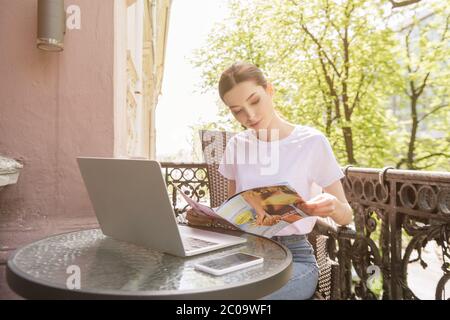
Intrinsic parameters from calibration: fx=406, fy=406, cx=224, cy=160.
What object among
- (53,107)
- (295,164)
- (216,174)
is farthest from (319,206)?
(53,107)

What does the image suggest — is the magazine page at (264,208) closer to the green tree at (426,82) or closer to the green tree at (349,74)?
the green tree at (349,74)

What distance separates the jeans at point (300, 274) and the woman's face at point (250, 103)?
0.61 m

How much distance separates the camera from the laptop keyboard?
1387mm

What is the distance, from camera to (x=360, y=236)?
2580 mm

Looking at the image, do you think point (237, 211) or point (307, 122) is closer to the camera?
point (237, 211)

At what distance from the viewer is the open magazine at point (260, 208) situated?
1306mm

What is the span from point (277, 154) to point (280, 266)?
3.10ft

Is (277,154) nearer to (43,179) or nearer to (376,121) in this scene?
(43,179)

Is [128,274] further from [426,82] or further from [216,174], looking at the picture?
[426,82]

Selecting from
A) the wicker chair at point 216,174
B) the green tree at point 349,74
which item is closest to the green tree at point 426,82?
the green tree at point 349,74

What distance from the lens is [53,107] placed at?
2.21m

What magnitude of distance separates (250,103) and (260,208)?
783 mm

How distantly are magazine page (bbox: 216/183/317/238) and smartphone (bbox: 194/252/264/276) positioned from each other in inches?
7.6

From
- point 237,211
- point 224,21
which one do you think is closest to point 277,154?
point 237,211
